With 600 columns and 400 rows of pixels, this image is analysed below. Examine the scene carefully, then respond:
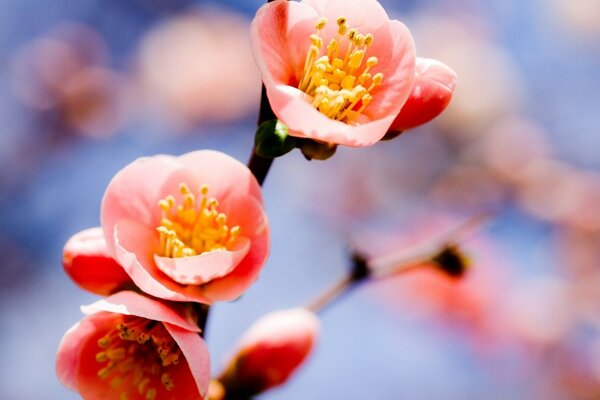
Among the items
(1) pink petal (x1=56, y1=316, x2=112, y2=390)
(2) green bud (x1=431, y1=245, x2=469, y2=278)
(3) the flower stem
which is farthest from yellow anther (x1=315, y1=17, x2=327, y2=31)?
(2) green bud (x1=431, y1=245, x2=469, y2=278)

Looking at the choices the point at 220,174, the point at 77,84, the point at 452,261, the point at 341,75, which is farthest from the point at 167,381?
the point at 77,84

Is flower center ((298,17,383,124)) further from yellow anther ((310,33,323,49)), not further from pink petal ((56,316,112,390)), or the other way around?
pink petal ((56,316,112,390))

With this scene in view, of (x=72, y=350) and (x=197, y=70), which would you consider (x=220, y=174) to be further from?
(x=197, y=70)

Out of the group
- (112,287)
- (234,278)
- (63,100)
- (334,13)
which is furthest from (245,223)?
(63,100)

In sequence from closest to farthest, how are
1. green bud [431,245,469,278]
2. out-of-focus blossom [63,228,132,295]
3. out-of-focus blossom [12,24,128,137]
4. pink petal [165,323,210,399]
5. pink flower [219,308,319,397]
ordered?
pink petal [165,323,210,399], out-of-focus blossom [63,228,132,295], pink flower [219,308,319,397], green bud [431,245,469,278], out-of-focus blossom [12,24,128,137]

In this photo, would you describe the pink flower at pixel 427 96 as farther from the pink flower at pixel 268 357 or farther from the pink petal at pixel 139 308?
the pink flower at pixel 268 357

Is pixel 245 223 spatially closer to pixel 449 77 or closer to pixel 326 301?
pixel 449 77
